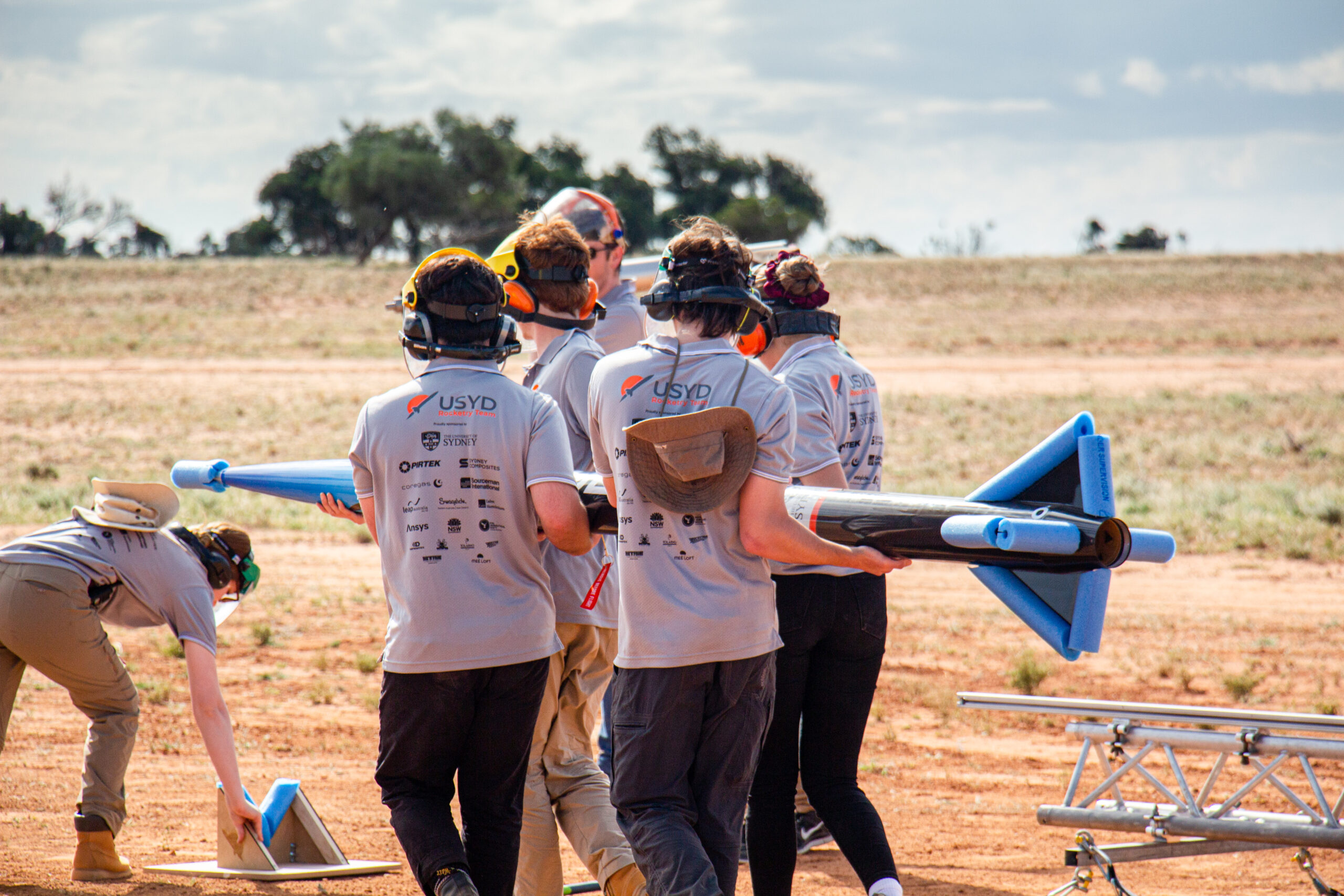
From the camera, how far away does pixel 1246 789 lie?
4.43m

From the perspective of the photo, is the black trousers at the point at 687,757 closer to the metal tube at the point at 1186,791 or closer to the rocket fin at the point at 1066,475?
the rocket fin at the point at 1066,475

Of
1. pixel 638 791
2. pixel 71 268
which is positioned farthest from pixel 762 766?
pixel 71 268

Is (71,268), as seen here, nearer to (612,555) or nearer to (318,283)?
(318,283)

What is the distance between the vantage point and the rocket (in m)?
3.43

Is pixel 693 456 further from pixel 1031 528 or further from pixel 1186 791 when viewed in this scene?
pixel 1186 791

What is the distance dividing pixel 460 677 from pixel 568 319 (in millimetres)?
1288

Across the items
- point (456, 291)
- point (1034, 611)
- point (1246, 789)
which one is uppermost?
point (456, 291)

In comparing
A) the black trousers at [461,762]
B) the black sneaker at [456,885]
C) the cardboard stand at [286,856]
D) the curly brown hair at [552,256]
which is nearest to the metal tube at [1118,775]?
the black trousers at [461,762]

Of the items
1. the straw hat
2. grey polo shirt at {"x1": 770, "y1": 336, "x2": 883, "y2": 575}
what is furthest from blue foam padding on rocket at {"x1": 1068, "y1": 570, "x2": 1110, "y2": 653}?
the straw hat

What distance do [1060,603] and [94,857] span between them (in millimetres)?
3673

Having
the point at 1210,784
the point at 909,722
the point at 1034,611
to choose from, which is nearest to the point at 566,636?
the point at 1034,611

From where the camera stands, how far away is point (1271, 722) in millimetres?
4695

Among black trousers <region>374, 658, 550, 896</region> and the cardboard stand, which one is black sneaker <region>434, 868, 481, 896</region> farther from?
the cardboard stand

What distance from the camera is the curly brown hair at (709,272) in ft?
10.8
